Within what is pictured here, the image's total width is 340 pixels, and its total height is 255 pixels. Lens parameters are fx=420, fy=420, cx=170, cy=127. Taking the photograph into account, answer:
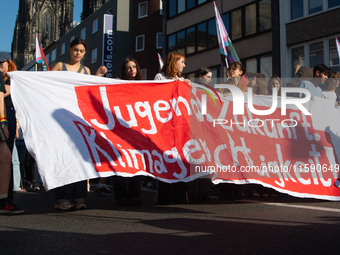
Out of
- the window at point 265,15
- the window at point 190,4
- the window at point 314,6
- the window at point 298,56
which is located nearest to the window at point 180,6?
the window at point 190,4

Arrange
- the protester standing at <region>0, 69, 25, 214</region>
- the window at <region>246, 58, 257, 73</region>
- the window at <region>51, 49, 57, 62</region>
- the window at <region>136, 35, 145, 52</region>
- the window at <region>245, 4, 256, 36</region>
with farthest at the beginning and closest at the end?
the window at <region>51, 49, 57, 62</region>, the window at <region>136, 35, 145, 52</region>, the window at <region>245, 4, 256, 36</region>, the window at <region>246, 58, 257, 73</region>, the protester standing at <region>0, 69, 25, 214</region>

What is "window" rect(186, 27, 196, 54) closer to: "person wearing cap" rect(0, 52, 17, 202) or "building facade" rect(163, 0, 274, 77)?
"building facade" rect(163, 0, 274, 77)

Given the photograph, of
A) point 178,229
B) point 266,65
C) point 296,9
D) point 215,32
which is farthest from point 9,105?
point 215,32

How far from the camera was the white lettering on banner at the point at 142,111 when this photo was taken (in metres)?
5.46

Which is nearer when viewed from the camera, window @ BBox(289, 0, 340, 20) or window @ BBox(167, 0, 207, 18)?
window @ BBox(289, 0, 340, 20)

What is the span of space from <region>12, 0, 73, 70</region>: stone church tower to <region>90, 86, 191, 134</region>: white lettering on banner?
108642 millimetres

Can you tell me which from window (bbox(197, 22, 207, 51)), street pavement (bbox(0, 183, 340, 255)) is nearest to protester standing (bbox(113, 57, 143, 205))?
street pavement (bbox(0, 183, 340, 255))

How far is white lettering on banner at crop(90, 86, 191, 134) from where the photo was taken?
5.46 m

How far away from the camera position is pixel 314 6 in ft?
60.7

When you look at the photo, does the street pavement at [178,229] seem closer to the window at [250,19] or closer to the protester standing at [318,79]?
the protester standing at [318,79]

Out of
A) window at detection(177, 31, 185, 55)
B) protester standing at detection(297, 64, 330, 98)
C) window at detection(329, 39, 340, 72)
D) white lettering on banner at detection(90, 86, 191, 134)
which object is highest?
window at detection(177, 31, 185, 55)

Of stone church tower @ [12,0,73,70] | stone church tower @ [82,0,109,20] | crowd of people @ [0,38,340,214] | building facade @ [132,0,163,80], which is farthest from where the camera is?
stone church tower @ [12,0,73,70]

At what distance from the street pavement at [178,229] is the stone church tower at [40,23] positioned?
109747mm

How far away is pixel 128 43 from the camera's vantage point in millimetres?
37812
